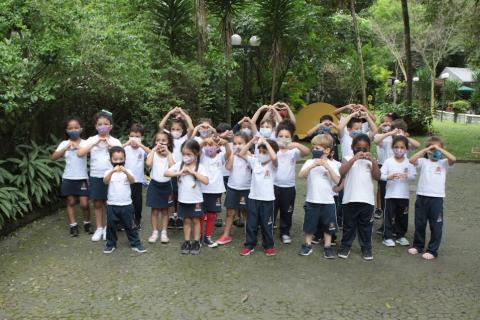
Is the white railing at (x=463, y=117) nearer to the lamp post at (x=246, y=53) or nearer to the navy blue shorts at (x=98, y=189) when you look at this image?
the lamp post at (x=246, y=53)

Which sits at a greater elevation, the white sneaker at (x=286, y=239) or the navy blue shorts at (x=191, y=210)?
the navy blue shorts at (x=191, y=210)

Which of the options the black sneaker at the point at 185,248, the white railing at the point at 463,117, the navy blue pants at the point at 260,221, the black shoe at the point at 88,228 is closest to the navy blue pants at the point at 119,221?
the black sneaker at the point at 185,248

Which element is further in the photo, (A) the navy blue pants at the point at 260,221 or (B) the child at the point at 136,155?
(B) the child at the point at 136,155

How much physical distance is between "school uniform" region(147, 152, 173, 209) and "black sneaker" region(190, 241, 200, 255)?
711 millimetres

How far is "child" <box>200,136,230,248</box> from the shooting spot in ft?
20.3

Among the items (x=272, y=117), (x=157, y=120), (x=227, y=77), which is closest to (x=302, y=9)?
(x=227, y=77)

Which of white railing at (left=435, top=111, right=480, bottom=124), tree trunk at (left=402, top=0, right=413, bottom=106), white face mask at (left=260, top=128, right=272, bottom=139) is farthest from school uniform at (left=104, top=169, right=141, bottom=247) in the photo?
white railing at (left=435, top=111, right=480, bottom=124)

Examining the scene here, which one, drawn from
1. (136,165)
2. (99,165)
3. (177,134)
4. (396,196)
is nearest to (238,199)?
(177,134)

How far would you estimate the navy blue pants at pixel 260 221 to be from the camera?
5.87 metres

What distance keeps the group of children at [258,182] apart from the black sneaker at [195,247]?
12 millimetres

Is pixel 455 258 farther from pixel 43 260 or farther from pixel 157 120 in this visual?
pixel 157 120

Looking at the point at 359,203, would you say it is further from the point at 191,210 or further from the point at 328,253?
the point at 191,210

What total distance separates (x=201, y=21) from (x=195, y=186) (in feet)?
20.3

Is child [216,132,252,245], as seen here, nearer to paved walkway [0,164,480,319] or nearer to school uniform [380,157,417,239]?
paved walkway [0,164,480,319]
